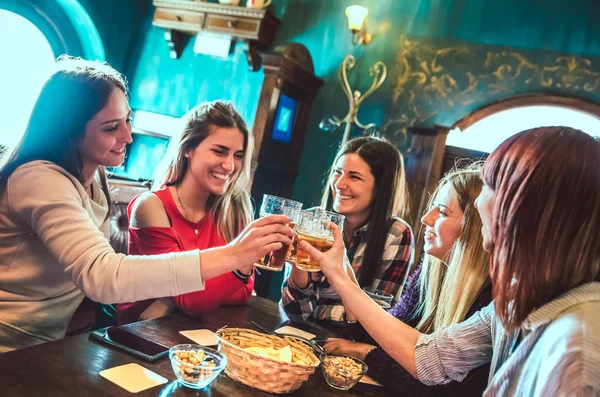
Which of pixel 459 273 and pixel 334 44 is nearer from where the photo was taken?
pixel 459 273

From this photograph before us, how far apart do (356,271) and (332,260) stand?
3.43ft

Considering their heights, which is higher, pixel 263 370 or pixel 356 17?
pixel 356 17

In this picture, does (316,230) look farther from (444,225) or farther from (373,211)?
(373,211)

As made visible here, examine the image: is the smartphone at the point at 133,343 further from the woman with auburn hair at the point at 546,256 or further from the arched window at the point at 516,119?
the arched window at the point at 516,119

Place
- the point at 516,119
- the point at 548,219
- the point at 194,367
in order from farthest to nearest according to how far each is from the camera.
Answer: the point at 516,119, the point at 194,367, the point at 548,219

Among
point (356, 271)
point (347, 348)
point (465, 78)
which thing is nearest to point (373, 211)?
point (356, 271)

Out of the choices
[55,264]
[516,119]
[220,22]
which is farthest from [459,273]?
[220,22]

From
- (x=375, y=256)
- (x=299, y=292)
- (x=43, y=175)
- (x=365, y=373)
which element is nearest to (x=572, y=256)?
(x=365, y=373)

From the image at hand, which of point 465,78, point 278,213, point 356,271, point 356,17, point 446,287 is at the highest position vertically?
point 356,17

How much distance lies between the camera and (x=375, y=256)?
94.3 inches

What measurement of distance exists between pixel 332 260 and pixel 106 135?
0.82m

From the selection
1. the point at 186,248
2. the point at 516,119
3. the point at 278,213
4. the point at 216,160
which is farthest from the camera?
the point at 516,119

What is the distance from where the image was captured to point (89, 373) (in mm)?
1020

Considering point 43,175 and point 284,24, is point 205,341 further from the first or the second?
point 284,24
